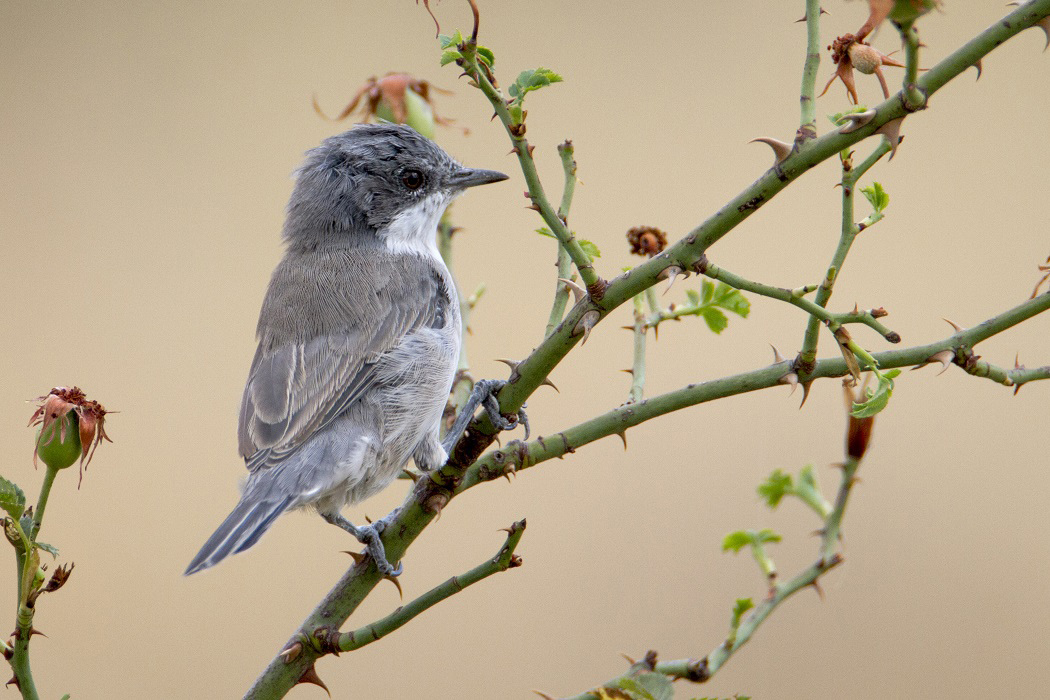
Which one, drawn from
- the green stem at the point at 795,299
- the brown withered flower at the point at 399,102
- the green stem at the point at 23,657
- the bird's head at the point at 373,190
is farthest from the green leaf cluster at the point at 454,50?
the bird's head at the point at 373,190

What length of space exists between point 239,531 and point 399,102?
1.18 meters

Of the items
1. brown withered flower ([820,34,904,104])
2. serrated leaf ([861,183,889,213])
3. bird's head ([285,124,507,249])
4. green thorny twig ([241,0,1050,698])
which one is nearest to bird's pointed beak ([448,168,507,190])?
bird's head ([285,124,507,249])

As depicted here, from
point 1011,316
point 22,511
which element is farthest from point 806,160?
point 22,511

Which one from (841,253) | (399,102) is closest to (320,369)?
(399,102)

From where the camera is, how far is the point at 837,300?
467cm

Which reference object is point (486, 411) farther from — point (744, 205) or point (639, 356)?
point (744, 205)

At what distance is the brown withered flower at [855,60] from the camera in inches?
66.9

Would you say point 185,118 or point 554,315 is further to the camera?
point 185,118

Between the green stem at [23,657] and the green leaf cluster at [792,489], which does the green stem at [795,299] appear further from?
the green stem at [23,657]

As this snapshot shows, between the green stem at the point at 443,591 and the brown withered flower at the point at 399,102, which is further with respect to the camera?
the brown withered flower at the point at 399,102

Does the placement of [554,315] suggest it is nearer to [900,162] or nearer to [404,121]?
[404,121]

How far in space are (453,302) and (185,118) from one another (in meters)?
2.94

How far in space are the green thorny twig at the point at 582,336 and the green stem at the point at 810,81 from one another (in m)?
0.07

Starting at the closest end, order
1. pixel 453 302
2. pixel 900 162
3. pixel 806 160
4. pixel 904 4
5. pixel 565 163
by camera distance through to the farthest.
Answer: pixel 904 4 < pixel 806 160 < pixel 565 163 < pixel 453 302 < pixel 900 162
